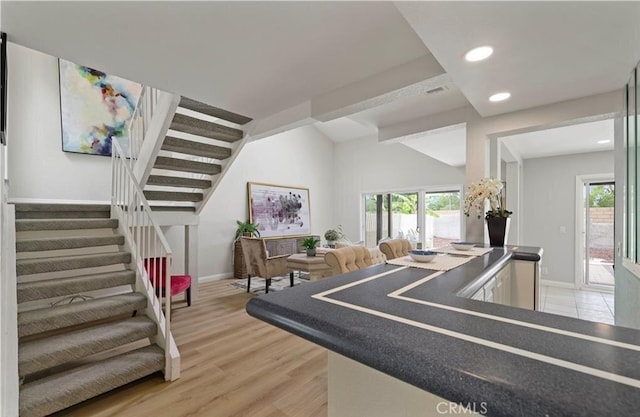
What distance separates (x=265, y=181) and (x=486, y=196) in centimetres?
478

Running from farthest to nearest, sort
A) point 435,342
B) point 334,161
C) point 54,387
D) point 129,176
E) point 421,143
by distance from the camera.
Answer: point 334,161 → point 421,143 → point 129,176 → point 54,387 → point 435,342

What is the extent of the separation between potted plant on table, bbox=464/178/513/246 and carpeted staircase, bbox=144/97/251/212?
2642 mm

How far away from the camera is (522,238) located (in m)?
5.12

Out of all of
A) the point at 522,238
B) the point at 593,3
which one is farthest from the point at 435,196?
the point at 593,3

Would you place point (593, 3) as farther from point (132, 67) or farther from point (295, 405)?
point (132, 67)

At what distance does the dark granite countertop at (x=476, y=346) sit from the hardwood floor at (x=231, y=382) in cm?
128

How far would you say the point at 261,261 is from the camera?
165 inches

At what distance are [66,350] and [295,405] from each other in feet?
5.27

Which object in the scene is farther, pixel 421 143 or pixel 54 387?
pixel 421 143

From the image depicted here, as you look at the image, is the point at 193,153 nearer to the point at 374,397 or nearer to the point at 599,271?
the point at 374,397

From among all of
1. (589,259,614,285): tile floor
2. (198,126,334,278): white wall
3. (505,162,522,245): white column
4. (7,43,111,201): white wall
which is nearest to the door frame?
(589,259,614,285): tile floor

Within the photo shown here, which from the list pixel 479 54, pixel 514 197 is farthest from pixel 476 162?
pixel 514 197

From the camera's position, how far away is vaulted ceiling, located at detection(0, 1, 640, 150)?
1.41 metres

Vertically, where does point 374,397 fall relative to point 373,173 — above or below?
below
